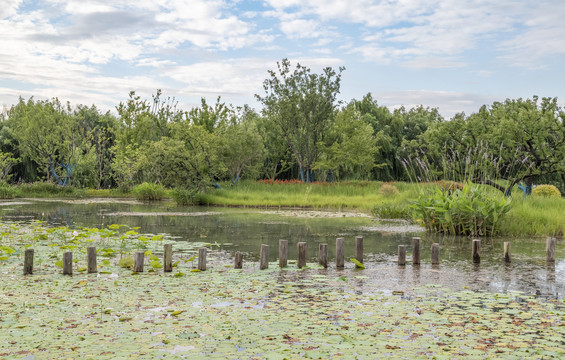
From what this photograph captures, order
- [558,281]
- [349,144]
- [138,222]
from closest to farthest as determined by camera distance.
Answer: [558,281] → [138,222] → [349,144]

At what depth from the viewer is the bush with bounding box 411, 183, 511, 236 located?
62.1 ft

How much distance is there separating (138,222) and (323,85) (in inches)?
992

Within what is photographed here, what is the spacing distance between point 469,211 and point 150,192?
1084 inches

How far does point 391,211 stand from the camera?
89.9 feet

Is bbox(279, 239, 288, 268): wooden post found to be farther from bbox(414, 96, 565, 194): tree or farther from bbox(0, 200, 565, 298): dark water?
bbox(414, 96, 565, 194): tree

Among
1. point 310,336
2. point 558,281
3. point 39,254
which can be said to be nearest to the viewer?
point 310,336

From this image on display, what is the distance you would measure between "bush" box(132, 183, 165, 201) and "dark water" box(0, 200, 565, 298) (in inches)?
394

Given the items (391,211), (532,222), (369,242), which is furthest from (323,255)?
(391,211)

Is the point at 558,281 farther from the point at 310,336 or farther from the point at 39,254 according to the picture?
the point at 39,254

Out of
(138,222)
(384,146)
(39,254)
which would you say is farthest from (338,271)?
(384,146)

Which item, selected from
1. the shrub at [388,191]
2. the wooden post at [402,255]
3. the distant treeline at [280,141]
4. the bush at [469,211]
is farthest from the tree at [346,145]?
the wooden post at [402,255]

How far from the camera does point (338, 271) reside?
12.7 metres

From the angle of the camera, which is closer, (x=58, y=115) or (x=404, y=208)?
(x=404, y=208)

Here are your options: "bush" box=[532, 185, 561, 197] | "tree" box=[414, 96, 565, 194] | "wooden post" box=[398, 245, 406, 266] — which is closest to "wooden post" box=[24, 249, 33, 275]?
"wooden post" box=[398, 245, 406, 266]
